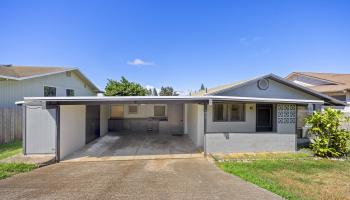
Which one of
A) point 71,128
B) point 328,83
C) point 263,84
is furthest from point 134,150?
point 328,83

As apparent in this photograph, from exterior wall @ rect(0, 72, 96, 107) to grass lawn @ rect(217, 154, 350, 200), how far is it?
12.5 metres

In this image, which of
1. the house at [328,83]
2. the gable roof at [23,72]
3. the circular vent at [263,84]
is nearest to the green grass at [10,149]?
the gable roof at [23,72]

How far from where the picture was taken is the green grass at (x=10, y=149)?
26.1 feet

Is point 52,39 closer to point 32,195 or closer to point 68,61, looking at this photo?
point 68,61

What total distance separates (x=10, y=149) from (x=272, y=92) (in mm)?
13865

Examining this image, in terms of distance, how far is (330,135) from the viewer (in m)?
8.55

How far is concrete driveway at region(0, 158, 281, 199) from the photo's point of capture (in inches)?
182

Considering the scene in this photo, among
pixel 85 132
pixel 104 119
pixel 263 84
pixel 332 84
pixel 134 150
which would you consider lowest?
pixel 134 150

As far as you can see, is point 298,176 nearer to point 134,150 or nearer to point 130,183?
point 130,183

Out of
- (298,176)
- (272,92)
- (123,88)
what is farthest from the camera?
→ (123,88)

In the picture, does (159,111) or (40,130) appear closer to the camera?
(40,130)

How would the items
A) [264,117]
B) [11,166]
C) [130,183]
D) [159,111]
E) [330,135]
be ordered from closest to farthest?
[130,183], [11,166], [330,135], [264,117], [159,111]

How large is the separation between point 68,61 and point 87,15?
26.5 feet

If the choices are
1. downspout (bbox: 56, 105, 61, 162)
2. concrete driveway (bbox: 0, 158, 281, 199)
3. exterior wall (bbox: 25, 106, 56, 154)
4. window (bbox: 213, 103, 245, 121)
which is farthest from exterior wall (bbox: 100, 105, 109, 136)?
window (bbox: 213, 103, 245, 121)
